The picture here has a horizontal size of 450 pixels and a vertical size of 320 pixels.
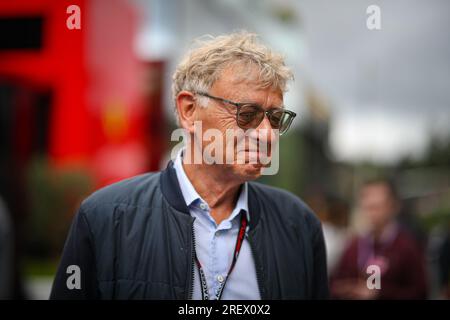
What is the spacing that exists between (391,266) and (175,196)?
191 cm

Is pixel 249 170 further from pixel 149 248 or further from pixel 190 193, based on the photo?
pixel 149 248

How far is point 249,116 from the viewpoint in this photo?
1474 mm

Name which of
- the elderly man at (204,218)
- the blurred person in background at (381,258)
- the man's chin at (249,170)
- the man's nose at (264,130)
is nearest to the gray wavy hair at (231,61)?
the elderly man at (204,218)

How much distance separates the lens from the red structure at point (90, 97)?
473 cm

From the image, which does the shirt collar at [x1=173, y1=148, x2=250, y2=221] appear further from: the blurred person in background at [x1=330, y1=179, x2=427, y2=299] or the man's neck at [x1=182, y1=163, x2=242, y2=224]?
the blurred person in background at [x1=330, y1=179, x2=427, y2=299]

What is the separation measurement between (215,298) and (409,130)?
381cm

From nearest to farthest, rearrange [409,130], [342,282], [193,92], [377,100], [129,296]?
[129,296] → [193,92] → [342,282] → [377,100] → [409,130]

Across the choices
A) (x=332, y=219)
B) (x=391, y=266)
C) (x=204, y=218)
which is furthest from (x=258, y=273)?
(x=332, y=219)

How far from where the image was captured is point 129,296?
1.45m

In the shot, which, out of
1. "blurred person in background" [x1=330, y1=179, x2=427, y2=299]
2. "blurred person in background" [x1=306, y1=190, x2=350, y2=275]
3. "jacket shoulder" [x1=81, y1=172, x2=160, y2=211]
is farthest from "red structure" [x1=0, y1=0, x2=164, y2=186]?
"jacket shoulder" [x1=81, y1=172, x2=160, y2=211]

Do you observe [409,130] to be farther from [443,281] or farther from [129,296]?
[129,296]

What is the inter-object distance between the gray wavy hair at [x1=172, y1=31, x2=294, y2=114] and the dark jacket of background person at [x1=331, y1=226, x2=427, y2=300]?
180cm

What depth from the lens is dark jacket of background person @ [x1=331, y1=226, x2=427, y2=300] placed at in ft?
9.55

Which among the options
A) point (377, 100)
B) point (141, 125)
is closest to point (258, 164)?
point (377, 100)
